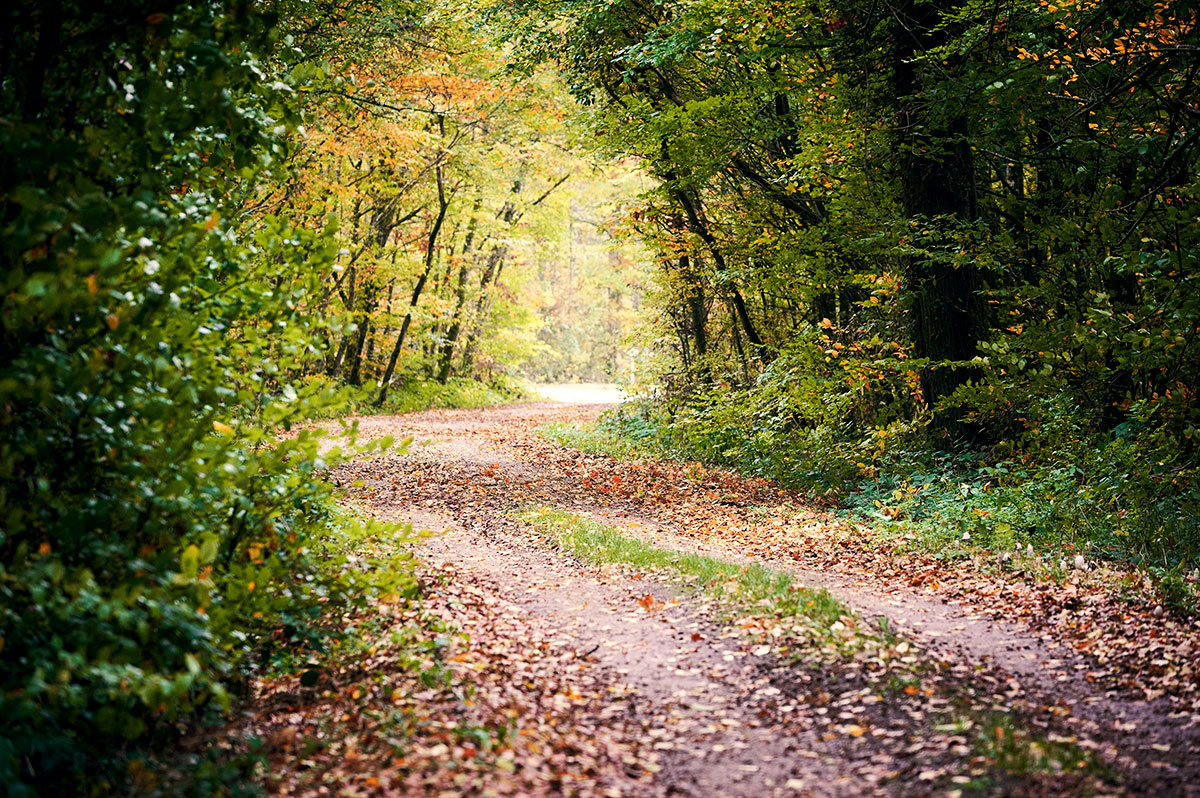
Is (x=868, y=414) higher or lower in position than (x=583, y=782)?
higher

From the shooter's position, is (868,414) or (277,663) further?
(868,414)

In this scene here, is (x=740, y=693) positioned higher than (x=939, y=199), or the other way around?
(x=939, y=199)

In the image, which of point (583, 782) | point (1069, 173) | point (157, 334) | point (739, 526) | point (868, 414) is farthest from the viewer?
point (868, 414)

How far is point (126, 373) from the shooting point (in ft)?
12.0

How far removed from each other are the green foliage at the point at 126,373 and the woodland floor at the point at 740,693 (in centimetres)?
90

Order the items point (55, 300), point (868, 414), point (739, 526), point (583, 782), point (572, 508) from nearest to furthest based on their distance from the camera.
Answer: point (55, 300) < point (583, 782) < point (739, 526) < point (572, 508) < point (868, 414)

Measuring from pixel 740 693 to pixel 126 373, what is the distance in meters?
3.84

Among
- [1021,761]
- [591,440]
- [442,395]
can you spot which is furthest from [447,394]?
[1021,761]

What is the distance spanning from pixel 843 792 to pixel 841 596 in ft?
10.8

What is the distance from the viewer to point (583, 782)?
13.1 ft

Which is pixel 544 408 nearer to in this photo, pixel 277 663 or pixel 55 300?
pixel 277 663

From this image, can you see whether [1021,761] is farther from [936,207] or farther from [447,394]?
[447,394]

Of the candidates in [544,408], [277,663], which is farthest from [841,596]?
[544,408]

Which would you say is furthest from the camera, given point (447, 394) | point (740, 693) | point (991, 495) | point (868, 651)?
point (447, 394)
